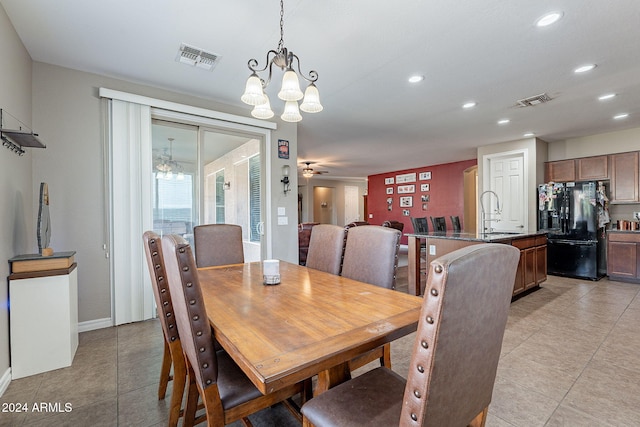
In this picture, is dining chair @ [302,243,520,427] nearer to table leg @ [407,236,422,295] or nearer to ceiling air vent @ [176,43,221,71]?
ceiling air vent @ [176,43,221,71]

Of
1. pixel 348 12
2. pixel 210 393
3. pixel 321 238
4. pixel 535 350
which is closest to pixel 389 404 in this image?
pixel 210 393

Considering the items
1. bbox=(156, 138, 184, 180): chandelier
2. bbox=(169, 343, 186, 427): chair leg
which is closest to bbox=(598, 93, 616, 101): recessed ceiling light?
bbox=(169, 343, 186, 427): chair leg

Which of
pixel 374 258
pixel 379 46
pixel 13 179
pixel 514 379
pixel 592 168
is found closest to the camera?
pixel 374 258

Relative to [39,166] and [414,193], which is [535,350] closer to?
[39,166]

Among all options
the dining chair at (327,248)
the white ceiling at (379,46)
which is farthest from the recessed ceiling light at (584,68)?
the dining chair at (327,248)

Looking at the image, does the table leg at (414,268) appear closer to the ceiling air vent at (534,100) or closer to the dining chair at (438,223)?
the dining chair at (438,223)

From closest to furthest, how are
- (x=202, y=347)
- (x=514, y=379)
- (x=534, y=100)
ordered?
(x=202, y=347), (x=514, y=379), (x=534, y=100)

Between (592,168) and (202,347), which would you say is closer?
(202,347)

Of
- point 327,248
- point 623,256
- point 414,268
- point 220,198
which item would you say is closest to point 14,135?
point 220,198

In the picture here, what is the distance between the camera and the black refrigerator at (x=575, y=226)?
482cm

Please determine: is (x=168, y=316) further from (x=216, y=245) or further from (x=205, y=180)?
(x=205, y=180)

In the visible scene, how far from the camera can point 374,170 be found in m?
9.70

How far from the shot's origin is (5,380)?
1957 millimetres

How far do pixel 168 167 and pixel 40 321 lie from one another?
1924 millimetres
